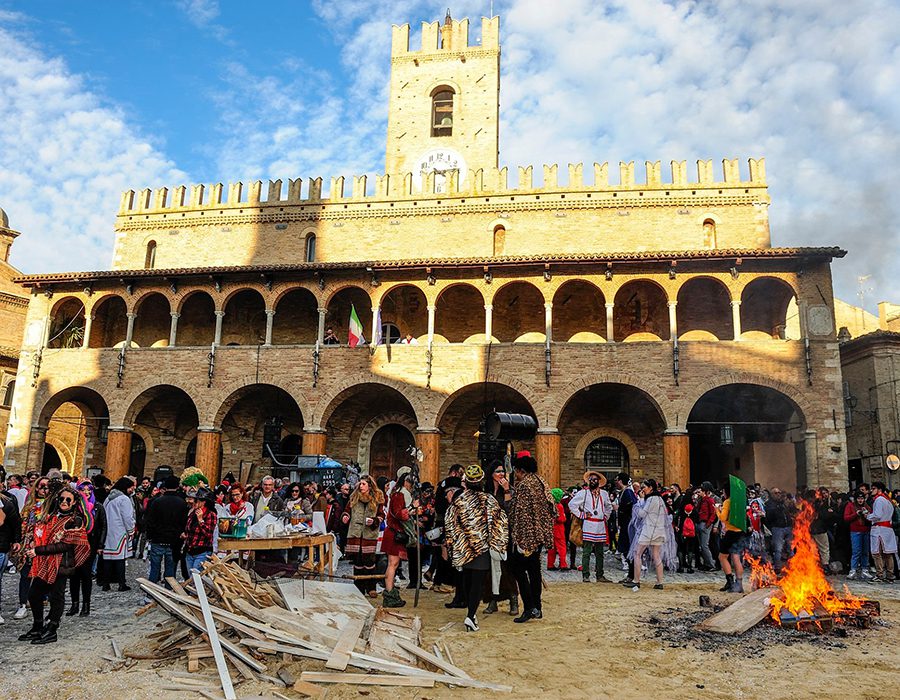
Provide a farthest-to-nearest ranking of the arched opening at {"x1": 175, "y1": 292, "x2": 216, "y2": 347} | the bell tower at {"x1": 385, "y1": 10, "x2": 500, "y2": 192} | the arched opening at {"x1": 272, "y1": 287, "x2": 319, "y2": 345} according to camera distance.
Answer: the bell tower at {"x1": 385, "y1": 10, "x2": 500, "y2": 192} < the arched opening at {"x1": 175, "y1": 292, "x2": 216, "y2": 347} < the arched opening at {"x1": 272, "y1": 287, "x2": 319, "y2": 345}

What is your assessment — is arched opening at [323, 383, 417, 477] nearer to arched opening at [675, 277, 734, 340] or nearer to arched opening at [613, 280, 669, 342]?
arched opening at [613, 280, 669, 342]

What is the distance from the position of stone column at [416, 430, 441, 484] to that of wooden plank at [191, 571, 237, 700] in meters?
13.4

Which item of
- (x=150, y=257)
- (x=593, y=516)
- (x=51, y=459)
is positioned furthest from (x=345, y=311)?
(x=51, y=459)

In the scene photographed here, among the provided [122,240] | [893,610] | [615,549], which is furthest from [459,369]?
[122,240]

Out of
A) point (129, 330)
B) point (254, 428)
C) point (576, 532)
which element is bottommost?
point (576, 532)

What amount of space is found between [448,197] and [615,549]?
1487 cm

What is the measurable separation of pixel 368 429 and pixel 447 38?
1887 centimetres

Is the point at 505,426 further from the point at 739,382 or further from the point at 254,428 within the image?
the point at 254,428

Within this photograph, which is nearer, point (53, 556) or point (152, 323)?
point (53, 556)

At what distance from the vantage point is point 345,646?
5594mm

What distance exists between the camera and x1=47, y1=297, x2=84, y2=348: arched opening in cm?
2381

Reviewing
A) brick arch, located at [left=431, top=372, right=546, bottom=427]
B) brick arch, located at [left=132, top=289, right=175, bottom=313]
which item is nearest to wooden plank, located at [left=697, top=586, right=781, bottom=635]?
brick arch, located at [left=431, top=372, right=546, bottom=427]

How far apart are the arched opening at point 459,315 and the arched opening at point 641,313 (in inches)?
184

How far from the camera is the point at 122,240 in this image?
90.7 ft
